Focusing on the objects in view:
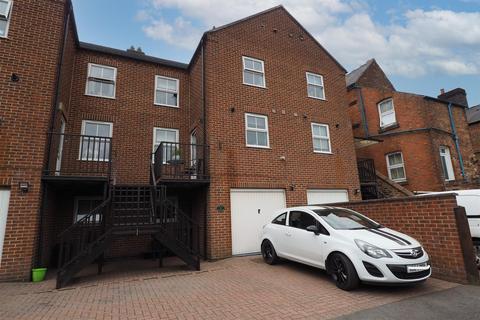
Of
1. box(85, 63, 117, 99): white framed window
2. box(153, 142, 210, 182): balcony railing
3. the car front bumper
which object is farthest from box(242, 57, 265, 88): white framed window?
the car front bumper

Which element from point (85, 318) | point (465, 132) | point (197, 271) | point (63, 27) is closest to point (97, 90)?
point (63, 27)

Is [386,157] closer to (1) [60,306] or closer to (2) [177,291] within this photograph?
(2) [177,291]

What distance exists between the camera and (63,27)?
847 centimetres

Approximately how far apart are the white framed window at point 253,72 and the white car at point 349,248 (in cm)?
615

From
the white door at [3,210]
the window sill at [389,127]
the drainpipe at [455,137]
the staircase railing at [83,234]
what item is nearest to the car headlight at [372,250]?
the staircase railing at [83,234]

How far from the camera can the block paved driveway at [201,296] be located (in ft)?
14.1

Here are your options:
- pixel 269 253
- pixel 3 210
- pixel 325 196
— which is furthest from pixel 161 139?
pixel 325 196

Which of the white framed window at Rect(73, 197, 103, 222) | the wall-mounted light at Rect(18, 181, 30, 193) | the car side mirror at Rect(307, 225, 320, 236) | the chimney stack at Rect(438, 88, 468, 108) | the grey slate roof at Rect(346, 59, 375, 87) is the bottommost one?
the car side mirror at Rect(307, 225, 320, 236)

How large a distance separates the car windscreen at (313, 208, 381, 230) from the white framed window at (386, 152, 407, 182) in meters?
9.78

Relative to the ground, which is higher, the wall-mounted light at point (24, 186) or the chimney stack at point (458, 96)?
the chimney stack at point (458, 96)

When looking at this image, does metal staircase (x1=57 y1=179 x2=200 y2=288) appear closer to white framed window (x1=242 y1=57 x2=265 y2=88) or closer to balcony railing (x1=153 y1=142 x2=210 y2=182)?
balcony railing (x1=153 y1=142 x2=210 y2=182)

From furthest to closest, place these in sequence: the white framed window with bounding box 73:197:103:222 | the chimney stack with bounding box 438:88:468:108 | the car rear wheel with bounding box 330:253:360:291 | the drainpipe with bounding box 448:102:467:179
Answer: the chimney stack with bounding box 438:88:468:108 < the drainpipe with bounding box 448:102:467:179 < the white framed window with bounding box 73:197:103:222 < the car rear wheel with bounding box 330:253:360:291

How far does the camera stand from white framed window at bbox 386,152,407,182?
14.4m

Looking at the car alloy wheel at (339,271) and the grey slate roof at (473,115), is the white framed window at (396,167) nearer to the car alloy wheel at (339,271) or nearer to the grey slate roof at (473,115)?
the car alloy wheel at (339,271)
